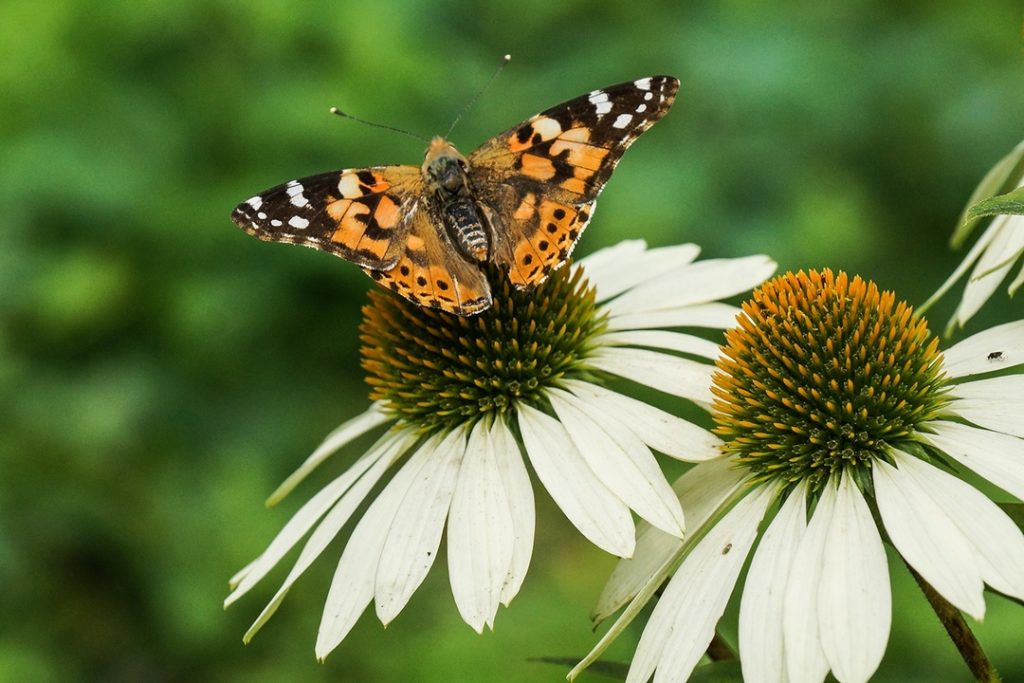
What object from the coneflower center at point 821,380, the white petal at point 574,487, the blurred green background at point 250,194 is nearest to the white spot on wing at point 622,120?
the coneflower center at point 821,380

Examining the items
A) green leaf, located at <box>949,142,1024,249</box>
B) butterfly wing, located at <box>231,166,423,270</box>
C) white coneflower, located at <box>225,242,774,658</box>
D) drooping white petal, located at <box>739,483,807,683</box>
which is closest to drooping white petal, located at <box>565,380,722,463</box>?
white coneflower, located at <box>225,242,774,658</box>

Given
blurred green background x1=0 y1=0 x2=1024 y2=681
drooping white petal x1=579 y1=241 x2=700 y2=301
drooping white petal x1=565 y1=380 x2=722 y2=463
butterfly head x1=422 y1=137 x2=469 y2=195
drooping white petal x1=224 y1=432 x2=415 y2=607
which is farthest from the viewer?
blurred green background x1=0 y1=0 x2=1024 y2=681

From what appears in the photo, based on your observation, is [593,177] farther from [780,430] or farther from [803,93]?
[803,93]

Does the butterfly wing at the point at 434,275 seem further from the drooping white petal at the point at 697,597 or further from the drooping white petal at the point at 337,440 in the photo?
the drooping white petal at the point at 697,597

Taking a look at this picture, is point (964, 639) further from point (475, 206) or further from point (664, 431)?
point (475, 206)

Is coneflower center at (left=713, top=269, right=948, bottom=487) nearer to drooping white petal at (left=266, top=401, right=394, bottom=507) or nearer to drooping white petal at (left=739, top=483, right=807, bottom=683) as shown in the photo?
drooping white petal at (left=739, top=483, right=807, bottom=683)

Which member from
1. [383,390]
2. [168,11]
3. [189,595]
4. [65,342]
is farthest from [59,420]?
[383,390]
